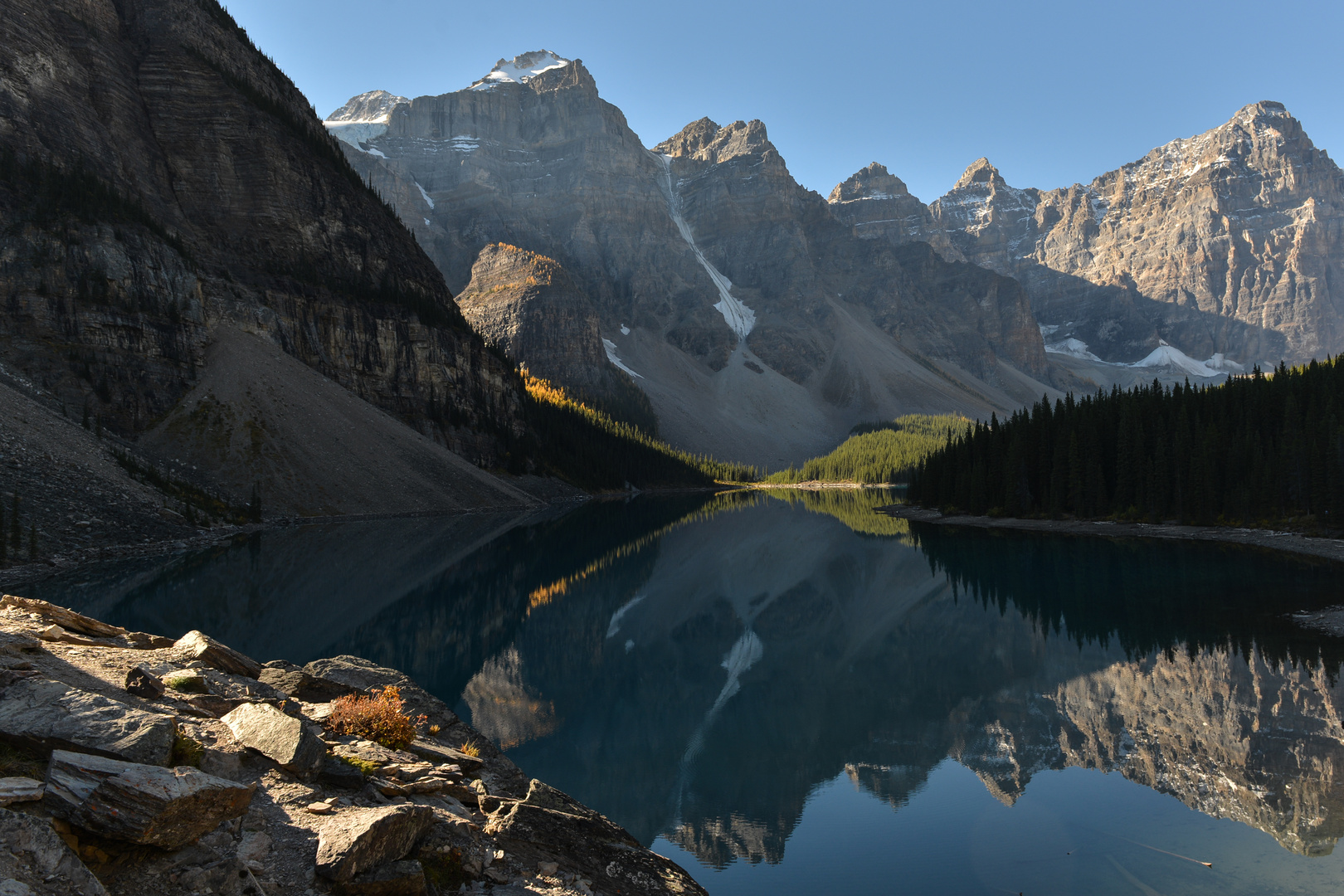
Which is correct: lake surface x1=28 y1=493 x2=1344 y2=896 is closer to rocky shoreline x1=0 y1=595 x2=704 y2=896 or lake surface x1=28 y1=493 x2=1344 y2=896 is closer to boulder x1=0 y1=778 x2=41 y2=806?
rocky shoreline x1=0 y1=595 x2=704 y2=896

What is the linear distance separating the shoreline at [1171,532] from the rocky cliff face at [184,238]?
75499 mm

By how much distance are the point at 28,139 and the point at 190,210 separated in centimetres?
2082

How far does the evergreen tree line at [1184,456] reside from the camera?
195ft

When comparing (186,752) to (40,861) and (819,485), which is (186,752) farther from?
(819,485)

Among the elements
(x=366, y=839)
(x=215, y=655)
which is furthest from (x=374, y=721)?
(x=366, y=839)

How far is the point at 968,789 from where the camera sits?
16.7 metres

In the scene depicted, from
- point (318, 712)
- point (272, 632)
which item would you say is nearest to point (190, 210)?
point (272, 632)

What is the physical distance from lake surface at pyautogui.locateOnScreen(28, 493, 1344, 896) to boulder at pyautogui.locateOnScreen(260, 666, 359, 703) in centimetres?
601

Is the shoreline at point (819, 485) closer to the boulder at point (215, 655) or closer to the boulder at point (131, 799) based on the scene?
the boulder at point (215, 655)

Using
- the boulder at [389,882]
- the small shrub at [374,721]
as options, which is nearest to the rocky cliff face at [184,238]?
the small shrub at [374,721]

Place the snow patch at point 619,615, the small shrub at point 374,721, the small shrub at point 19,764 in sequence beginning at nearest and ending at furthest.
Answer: the small shrub at point 19,764 < the small shrub at point 374,721 < the snow patch at point 619,615

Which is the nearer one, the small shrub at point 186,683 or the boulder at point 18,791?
the boulder at point 18,791

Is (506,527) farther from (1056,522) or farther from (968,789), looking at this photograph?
(968,789)

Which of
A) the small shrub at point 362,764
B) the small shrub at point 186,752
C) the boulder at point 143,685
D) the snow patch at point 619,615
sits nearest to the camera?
the small shrub at point 186,752
